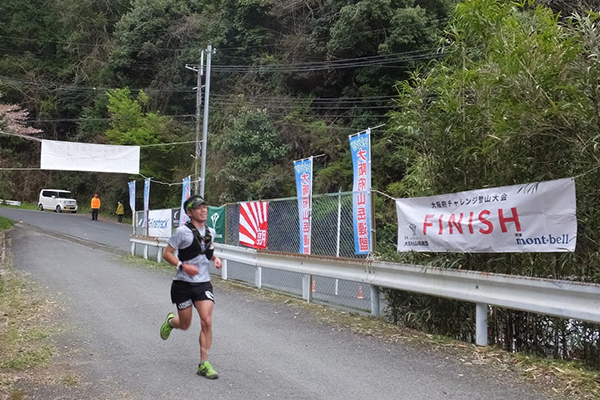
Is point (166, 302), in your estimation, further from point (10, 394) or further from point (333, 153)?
point (333, 153)

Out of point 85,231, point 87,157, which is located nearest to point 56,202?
point 85,231

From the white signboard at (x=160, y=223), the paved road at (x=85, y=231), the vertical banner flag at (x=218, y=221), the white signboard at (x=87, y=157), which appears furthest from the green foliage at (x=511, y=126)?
the white signboard at (x=87, y=157)

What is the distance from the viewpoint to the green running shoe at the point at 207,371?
4.90 metres

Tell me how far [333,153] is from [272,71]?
27.4 feet

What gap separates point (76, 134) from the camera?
149 feet

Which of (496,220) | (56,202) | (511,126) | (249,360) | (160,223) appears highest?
(56,202)

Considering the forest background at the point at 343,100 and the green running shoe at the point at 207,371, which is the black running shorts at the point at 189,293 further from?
the forest background at the point at 343,100

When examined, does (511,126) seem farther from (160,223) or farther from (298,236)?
(160,223)

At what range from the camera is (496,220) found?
5488 millimetres

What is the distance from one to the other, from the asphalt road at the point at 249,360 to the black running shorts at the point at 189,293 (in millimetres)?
694


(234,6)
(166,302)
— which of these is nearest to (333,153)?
(234,6)

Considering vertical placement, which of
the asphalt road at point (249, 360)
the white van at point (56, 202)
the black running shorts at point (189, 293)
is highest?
the white van at point (56, 202)

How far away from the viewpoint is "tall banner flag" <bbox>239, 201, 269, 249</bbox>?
10906 millimetres

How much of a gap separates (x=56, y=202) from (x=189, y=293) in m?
39.5
